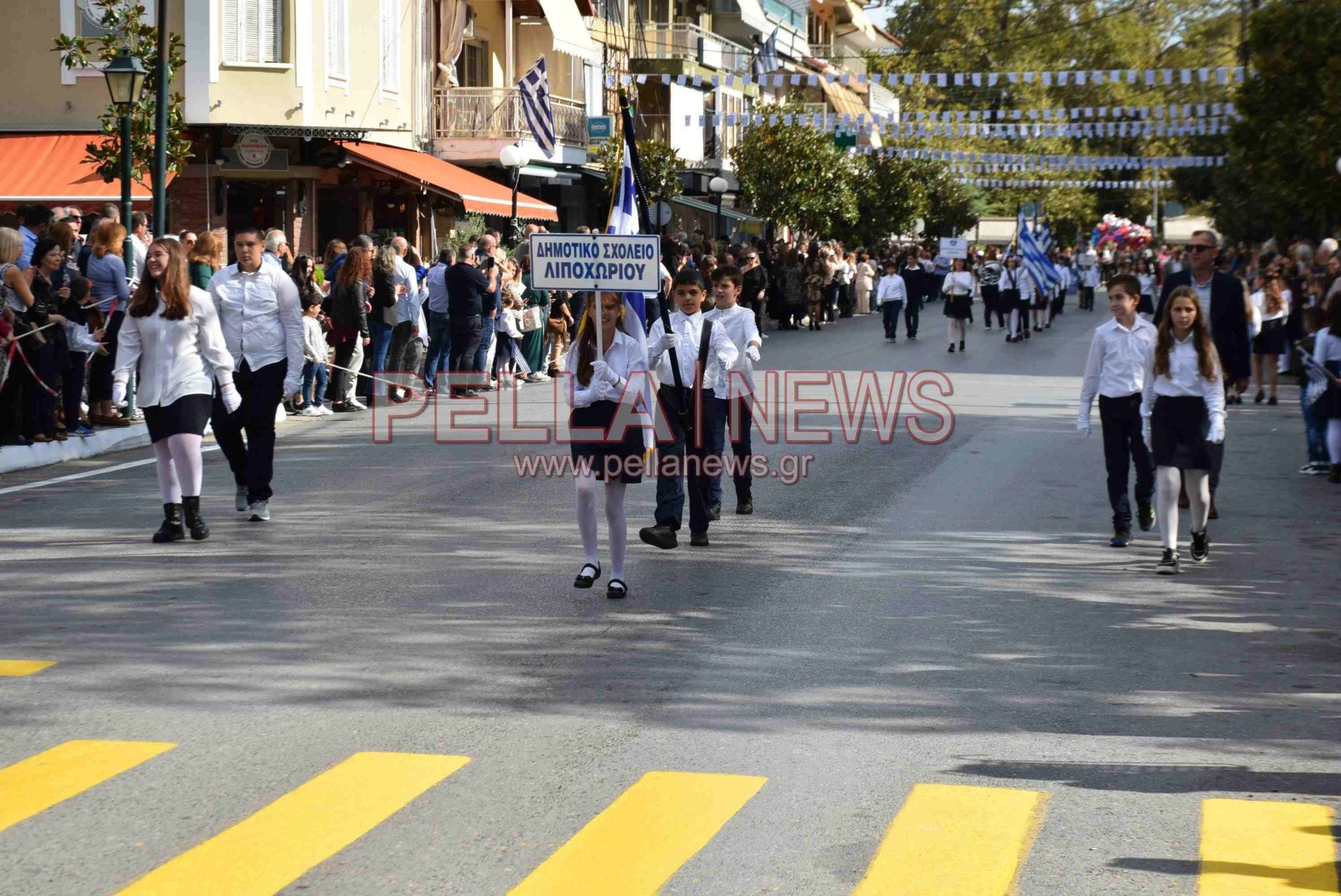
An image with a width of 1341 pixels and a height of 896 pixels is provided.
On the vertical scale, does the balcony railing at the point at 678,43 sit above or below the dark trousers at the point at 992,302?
above

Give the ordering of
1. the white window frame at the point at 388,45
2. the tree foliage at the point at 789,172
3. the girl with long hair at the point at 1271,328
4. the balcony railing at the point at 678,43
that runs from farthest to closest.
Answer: the balcony railing at the point at 678,43, the tree foliage at the point at 789,172, the white window frame at the point at 388,45, the girl with long hair at the point at 1271,328

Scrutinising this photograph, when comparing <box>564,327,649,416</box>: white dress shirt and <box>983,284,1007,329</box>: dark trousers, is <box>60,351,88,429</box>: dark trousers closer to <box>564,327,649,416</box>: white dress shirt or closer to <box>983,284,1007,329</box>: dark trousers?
<box>564,327,649,416</box>: white dress shirt

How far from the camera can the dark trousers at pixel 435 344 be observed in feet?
70.5

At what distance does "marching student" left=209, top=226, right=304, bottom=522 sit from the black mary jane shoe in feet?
9.78

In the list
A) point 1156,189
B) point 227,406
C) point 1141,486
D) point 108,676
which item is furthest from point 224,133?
→ point 1156,189

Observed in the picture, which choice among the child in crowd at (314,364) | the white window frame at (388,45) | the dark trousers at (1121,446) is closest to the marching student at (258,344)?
the dark trousers at (1121,446)

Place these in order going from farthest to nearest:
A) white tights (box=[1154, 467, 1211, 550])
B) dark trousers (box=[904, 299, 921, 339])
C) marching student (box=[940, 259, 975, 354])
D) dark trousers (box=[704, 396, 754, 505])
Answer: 1. dark trousers (box=[904, 299, 921, 339])
2. marching student (box=[940, 259, 975, 354])
3. dark trousers (box=[704, 396, 754, 505])
4. white tights (box=[1154, 467, 1211, 550])

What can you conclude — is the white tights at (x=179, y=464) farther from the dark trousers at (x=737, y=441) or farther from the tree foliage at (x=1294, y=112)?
the tree foliage at (x=1294, y=112)

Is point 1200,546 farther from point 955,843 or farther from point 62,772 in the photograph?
point 62,772

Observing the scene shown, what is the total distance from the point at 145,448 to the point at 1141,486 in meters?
8.98

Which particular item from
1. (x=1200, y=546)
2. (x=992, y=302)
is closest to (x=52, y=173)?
(x=992, y=302)

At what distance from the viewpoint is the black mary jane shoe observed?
973cm

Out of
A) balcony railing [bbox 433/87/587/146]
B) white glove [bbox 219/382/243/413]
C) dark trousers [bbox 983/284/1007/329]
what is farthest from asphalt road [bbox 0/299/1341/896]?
balcony railing [bbox 433/87/587/146]

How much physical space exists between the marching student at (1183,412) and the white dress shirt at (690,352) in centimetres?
267
